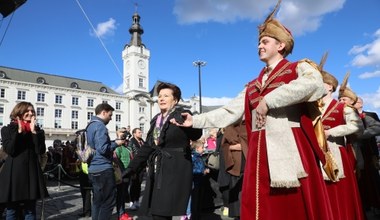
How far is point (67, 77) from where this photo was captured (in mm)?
74000

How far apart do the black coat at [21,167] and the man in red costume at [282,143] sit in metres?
3.49

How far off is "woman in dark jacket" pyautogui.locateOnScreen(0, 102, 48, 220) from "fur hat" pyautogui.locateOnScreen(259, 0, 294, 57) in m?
3.79

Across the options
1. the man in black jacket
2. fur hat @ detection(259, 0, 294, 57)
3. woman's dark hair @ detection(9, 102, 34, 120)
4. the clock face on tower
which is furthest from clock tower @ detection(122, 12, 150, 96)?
fur hat @ detection(259, 0, 294, 57)

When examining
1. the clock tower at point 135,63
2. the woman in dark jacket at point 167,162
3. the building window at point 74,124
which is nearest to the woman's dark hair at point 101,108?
the woman in dark jacket at point 167,162

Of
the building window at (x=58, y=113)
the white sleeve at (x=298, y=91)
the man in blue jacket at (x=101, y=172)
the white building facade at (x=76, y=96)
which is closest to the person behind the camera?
the white sleeve at (x=298, y=91)

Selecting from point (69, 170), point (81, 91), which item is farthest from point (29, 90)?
point (69, 170)

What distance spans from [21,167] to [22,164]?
0.05 m

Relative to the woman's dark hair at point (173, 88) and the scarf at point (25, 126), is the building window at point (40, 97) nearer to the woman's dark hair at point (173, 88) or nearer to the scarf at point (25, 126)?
the scarf at point (25, 126)

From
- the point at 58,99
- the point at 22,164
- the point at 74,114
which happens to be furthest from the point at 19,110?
the point at 74,114

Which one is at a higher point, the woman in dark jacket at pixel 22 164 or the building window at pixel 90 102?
the building window at pixel 90 102

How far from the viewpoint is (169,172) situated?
12.6 feet

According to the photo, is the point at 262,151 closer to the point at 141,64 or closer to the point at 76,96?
the point at 76,96

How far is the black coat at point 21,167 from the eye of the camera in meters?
4.77

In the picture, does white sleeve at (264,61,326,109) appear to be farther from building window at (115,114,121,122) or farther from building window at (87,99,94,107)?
building window at (115,114,121,122)
